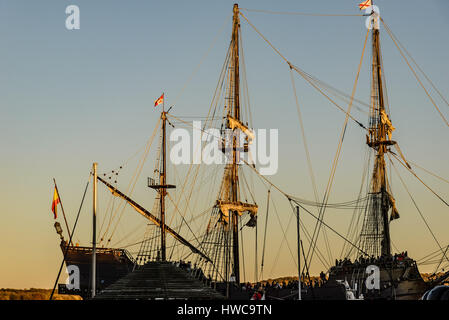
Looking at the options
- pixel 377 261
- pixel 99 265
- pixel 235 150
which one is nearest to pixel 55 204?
pixel 99 265

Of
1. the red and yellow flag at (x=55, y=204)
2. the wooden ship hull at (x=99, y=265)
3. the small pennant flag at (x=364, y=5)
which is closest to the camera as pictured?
the small pennant flag at (x=364, y=5)

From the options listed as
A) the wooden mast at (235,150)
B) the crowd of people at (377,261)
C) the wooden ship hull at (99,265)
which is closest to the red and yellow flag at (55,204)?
the wooden ship hull at (99,265)

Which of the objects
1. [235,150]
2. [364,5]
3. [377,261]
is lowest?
[377,261]

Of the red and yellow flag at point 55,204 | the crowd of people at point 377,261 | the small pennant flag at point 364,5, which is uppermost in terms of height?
the small pennant flag at point 364,5

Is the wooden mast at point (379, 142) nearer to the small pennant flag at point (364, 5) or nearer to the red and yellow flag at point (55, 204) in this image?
the small pennant flag at point (364, 5)

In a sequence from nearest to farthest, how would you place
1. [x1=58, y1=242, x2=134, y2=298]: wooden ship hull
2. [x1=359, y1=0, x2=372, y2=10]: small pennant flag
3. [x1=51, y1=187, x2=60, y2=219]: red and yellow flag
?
[x1=359, y1=0, x2=372, y2=10]: small pennant flag, [x1=51, y1=187, x2=60, y2=219]: red and yellow flag, [x1=58, y1=242, x2=134, y2=298]: wooden ship hull

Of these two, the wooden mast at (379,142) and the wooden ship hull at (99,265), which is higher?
the wooden mast at (379,142)

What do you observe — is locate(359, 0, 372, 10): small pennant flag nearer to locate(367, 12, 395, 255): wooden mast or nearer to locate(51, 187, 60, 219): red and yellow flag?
locate(367, 12, 395, 255): wooden mast

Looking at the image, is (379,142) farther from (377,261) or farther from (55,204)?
(55,204)

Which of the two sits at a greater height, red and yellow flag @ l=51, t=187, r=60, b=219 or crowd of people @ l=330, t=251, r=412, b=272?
red and yellow flag @ l=51, t=187, r=60, b=219

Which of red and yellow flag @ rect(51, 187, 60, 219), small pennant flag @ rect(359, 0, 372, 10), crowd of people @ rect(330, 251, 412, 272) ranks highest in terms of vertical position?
small pennant flag @ rect(359, 0, 372, 10)

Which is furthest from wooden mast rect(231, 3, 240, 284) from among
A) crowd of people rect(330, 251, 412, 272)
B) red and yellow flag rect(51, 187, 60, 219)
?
red and yellow flag rect(51, 187, 60, 219)
